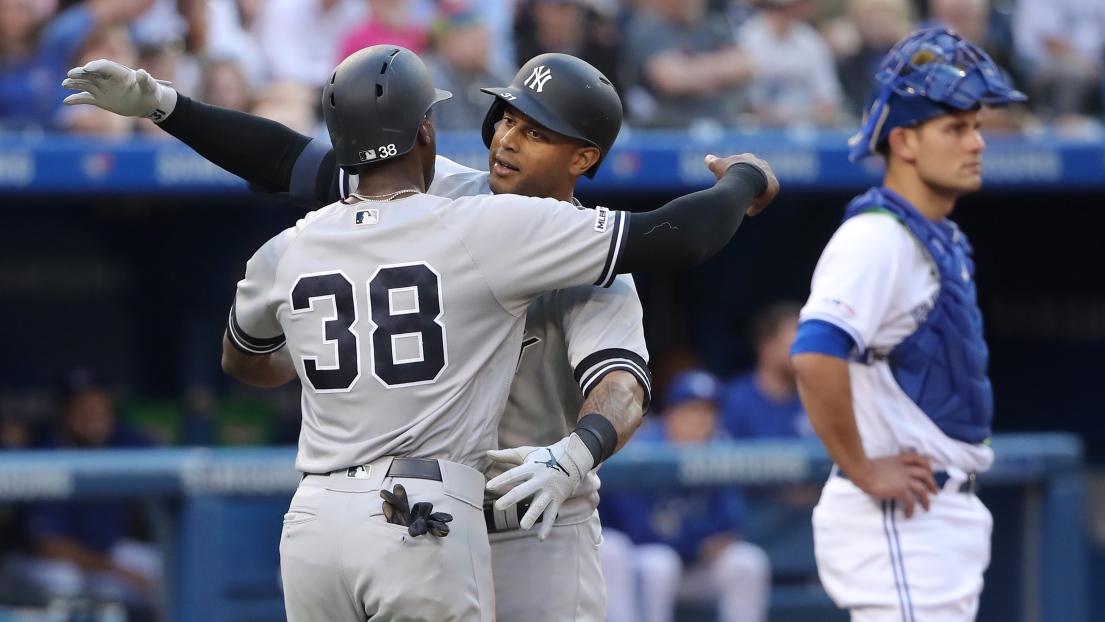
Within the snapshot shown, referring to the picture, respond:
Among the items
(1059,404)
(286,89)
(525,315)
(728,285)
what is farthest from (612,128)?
(1059,404)

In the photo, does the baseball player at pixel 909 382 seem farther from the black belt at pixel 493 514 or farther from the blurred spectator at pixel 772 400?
the blurred spectator at pixel 772 400

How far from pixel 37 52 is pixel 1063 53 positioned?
5349 mm

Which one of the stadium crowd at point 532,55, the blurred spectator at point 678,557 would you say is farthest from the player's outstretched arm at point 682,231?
the stadium crowd at point 532,55

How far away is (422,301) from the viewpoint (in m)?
2.48

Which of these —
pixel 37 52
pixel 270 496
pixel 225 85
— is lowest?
pixel 270 496

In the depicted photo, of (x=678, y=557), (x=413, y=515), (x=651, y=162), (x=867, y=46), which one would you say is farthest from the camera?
(x=867, y=46)

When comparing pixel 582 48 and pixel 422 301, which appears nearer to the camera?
pixel 422 301

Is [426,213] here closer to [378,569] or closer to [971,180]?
[378,569]

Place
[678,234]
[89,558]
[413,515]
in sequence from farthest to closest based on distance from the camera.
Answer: [89,558]
[678,234]
[413,515]

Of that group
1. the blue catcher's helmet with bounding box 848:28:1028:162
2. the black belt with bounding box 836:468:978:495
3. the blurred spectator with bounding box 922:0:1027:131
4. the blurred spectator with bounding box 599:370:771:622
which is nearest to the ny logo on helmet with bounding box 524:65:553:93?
the blue catcher's helmet with bounding box 848:28:1028:162

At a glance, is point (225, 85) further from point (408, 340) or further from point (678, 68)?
point (408, 340)

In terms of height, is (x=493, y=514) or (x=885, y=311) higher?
(x=885, y=311)

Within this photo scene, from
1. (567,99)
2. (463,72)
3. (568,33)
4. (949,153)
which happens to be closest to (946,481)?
(949,153)

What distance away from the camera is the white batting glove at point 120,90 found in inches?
112
